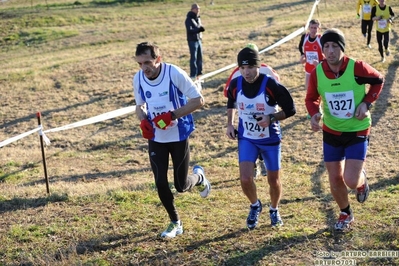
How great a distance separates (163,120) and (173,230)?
3.82 feet

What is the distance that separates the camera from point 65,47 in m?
23.7

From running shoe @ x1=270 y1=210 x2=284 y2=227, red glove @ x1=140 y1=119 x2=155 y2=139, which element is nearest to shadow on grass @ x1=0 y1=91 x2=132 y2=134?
red glove @ x1=140 y1=119 x2=155 y2=139

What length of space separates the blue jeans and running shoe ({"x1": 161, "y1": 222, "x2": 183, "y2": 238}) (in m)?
9.34

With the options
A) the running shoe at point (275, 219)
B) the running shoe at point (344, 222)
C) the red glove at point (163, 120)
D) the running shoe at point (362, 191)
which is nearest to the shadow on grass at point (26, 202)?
the red glove at point (163, 120)

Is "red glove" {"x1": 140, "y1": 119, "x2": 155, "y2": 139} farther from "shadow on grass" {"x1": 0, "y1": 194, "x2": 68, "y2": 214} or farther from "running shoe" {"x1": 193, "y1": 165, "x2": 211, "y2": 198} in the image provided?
"shadow on grass" {"x1": 0, "y1": 194, "x2": 68, "y2": 214}

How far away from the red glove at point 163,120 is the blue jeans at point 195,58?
30.6ft

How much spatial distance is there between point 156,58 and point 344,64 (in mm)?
1788

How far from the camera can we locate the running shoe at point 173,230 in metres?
5.65

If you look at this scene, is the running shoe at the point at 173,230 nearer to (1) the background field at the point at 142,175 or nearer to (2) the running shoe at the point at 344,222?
(1) the background field at the point at 142,175

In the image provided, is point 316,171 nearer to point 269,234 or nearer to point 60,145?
point 269,234

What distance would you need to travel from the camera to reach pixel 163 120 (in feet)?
17.8

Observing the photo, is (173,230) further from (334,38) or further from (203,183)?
(334,38)

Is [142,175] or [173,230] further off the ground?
[173,230]

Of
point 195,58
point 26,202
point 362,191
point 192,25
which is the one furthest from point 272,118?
point 195,58
